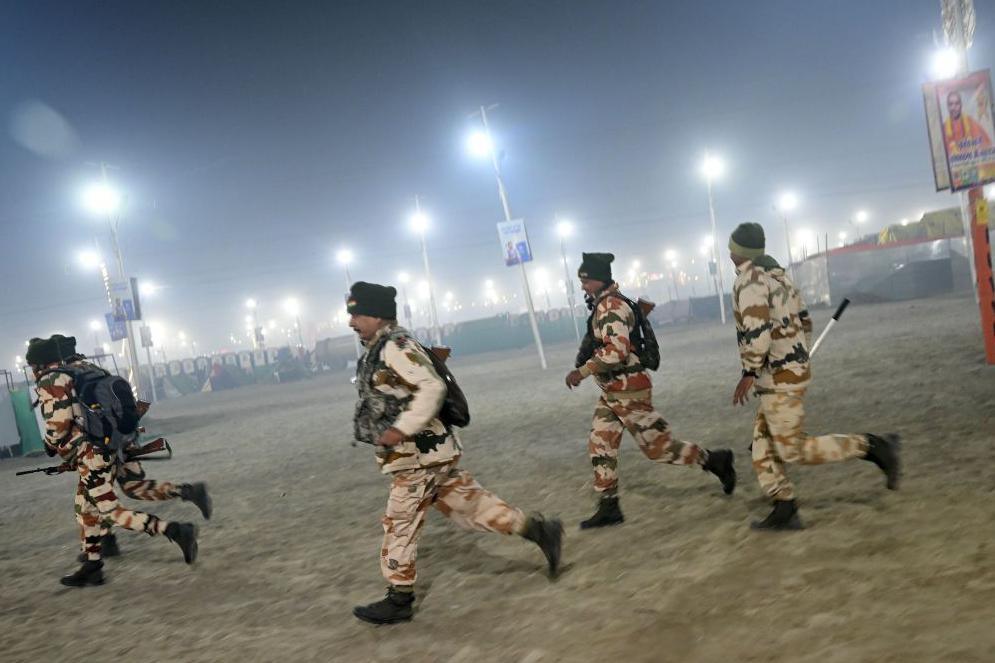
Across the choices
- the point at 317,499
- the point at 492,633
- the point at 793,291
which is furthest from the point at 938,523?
the point at 317,499

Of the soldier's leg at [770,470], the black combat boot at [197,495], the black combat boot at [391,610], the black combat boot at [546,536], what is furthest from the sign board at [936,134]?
the black combat boot at [197,495]

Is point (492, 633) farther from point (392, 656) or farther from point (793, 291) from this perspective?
point (793, 291)

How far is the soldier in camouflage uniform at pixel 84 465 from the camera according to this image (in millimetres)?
5215

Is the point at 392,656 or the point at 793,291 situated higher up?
the point at 793,291

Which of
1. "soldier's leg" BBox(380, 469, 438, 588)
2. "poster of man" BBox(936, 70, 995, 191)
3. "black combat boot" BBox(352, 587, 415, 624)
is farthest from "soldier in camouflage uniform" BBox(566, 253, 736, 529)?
"poster of man" BBox(936, 70, 995, 191)

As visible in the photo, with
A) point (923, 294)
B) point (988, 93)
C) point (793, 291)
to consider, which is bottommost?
point (923, 294)

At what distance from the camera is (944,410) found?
7.21 m

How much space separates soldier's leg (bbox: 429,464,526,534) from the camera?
4090 millimetres

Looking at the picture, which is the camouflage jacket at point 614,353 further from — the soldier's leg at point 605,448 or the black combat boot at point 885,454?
the black combat boot at point 885,454

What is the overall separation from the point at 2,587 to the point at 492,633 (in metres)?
4.49

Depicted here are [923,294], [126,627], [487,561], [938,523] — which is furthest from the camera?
[923,294]

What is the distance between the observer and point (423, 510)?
394cm

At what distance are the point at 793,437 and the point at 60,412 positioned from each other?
17.0 ft

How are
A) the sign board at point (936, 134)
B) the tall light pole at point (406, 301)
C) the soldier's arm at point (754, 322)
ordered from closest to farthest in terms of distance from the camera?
the soldier's arm at point (754, 322)
the sign board at point (936, 134)
the tall light pole at point (406, 301)
